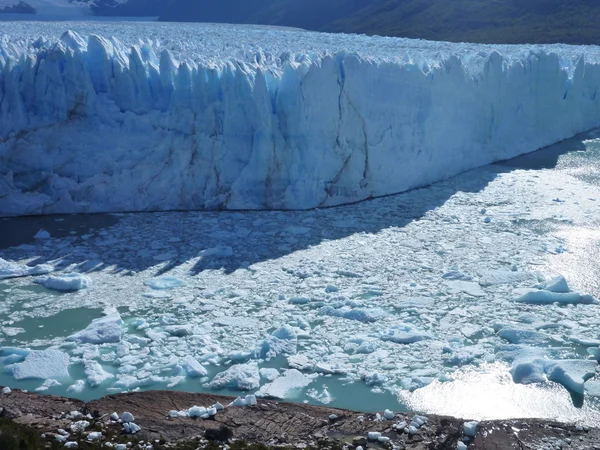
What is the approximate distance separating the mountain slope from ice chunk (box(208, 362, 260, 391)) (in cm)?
2670

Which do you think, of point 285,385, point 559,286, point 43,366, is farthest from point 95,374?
point 559,286

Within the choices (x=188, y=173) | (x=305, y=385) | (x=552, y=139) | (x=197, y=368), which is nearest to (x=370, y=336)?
(x=305, y=385)

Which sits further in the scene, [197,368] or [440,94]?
[440,94]

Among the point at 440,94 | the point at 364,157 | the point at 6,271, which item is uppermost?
the point at 440,94

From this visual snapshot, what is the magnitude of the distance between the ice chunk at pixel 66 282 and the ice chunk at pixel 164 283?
1.88 ft

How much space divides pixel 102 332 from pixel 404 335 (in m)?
2.37

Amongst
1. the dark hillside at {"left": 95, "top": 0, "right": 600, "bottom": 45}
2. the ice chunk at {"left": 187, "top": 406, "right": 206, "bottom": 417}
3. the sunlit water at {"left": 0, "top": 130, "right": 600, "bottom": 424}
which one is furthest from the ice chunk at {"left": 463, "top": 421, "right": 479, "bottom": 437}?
the dark hillside at {"left": 95, "top": 0, "right": 600, "bottom": 45}

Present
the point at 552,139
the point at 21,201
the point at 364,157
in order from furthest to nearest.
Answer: the point at 552,139, the point at 364,157, the point at 21,201

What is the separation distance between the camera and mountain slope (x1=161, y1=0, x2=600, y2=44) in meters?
32.0

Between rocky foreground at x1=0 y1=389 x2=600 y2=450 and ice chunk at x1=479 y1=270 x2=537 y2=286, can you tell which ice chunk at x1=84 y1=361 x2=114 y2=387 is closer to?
rocky foreground at x1=0 y1=389 x2=600 y2=450

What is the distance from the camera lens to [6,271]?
281 inches

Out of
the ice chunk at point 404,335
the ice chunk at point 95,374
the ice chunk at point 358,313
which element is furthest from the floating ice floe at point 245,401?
the ice chunk at point 358,313

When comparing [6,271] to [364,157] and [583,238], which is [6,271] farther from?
[583,238]

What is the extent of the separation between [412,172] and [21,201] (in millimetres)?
5152
